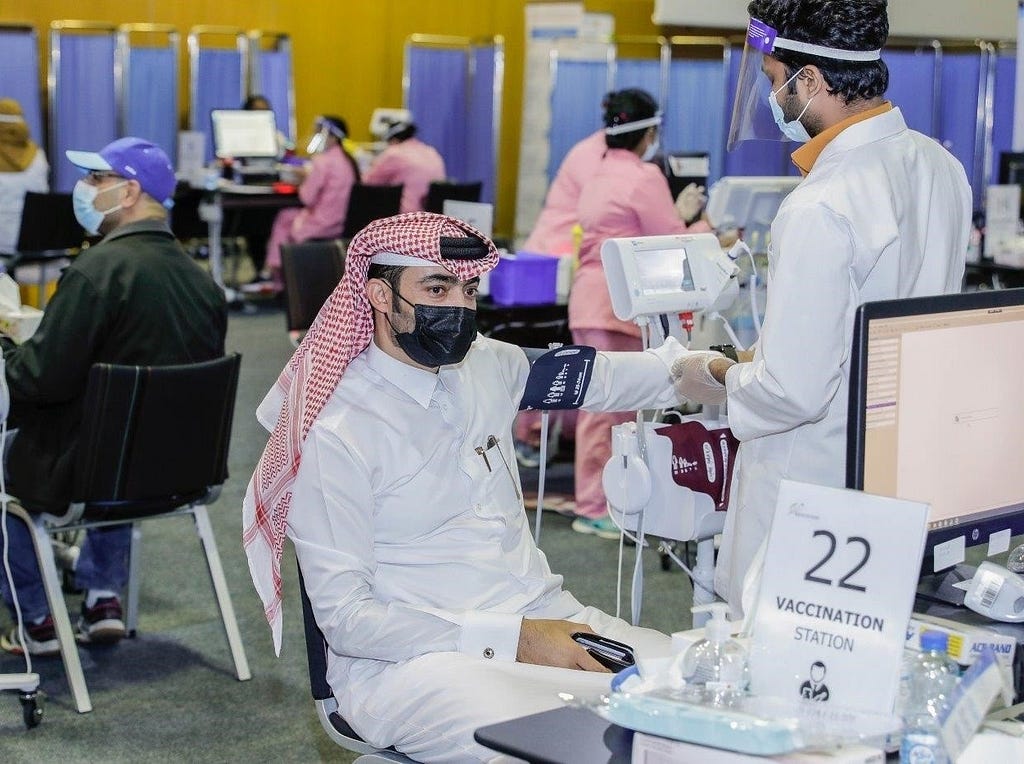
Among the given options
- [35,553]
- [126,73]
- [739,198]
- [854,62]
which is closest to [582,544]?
[739,198]

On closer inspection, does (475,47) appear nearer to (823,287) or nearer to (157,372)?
(157,372)

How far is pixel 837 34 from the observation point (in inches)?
82.4

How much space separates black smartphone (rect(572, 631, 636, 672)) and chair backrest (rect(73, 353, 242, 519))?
5.02 ft

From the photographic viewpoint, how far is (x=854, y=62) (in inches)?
83.1

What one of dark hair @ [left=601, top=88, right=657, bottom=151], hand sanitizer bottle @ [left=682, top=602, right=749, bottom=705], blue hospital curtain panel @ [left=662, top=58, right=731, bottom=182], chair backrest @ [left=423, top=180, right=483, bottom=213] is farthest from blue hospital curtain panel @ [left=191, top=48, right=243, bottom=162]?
hand sanitizer bottle @ [left=682, top=602, right=749, bottom=705]

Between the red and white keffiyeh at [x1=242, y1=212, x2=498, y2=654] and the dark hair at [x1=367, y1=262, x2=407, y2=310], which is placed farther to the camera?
the dark hair at [x1=367, y1=262, x2=407, y2=310]

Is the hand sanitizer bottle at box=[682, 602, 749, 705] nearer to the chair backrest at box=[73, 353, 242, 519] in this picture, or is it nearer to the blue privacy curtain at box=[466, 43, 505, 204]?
the chair backrest at box=[73, 353, 242, 519]

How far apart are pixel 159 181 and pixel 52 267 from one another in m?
3.83

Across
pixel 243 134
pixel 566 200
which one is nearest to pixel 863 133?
pixel 566 200

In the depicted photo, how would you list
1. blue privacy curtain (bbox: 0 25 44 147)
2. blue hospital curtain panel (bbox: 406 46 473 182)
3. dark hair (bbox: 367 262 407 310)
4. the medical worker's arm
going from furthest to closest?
blue hospital curtain panel (bbox: 406 46 473 182)
blue privacy curtain (bbox: 0 25 44 147)
dark hair (bbox: 367 262 407 310)
the medical worker's arm

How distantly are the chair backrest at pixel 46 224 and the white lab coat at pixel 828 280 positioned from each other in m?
5.28

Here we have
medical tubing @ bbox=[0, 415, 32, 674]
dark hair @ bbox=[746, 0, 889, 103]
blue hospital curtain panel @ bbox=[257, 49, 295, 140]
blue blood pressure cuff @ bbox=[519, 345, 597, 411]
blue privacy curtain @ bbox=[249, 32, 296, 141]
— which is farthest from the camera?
blue hospital curtain panel @ bbox=[257, 49, 295, 140]

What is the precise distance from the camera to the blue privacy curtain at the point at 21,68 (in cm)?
957

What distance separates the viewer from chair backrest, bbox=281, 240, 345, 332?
5176 mm
